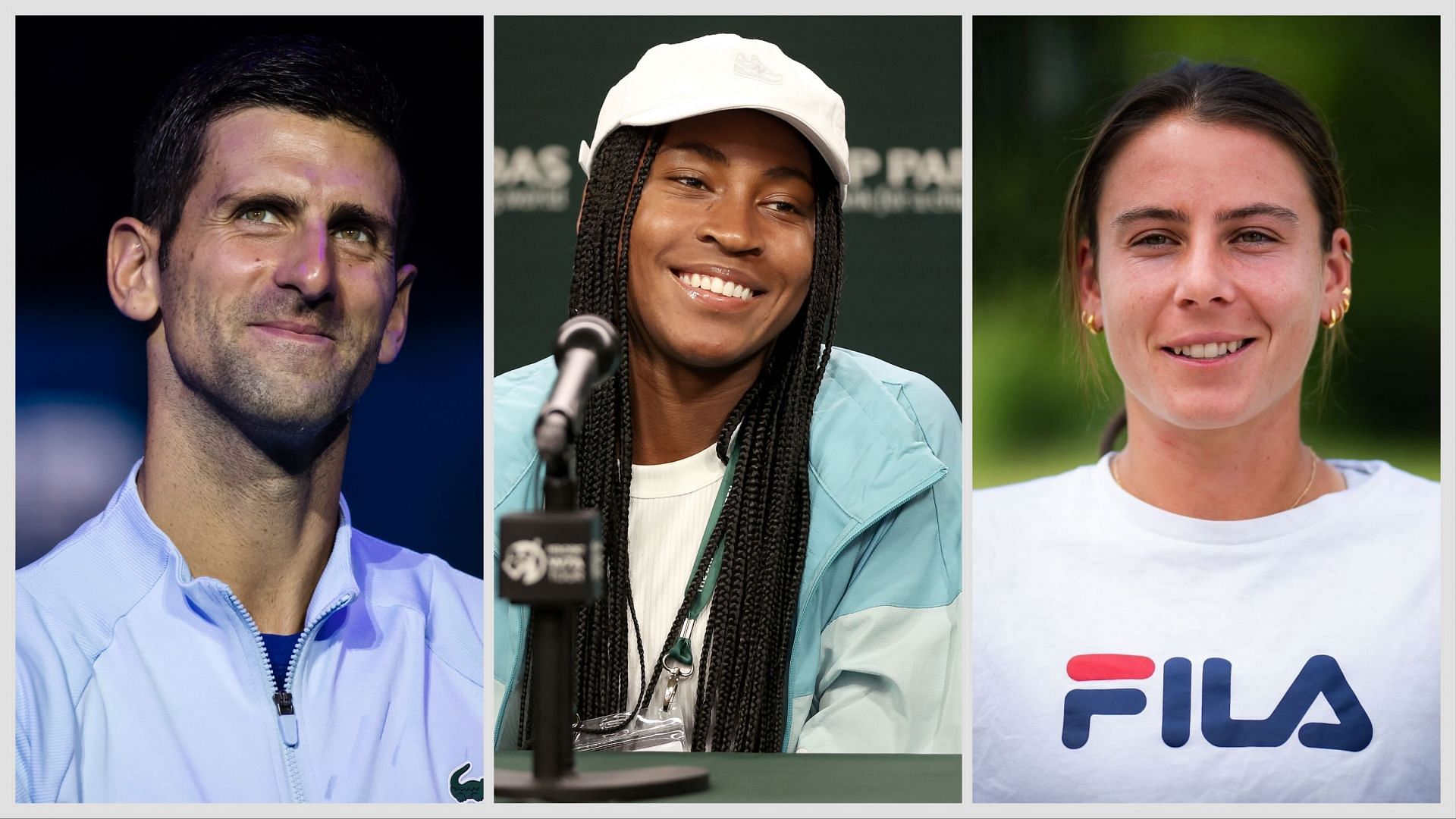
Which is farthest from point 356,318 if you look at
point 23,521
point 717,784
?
point 717,784

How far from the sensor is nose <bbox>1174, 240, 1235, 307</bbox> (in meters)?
2.63

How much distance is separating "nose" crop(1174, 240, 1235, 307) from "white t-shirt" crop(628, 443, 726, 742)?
0.88 meters

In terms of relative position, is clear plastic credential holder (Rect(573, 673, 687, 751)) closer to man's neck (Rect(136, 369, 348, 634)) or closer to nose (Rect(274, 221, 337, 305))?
man's neck (Rect(136, 369, 348, 634))

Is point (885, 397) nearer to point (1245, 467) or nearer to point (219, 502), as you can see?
point (1245, 467)

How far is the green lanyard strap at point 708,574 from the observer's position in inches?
106

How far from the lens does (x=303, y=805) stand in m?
2.55

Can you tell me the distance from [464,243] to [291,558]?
2.07 feet

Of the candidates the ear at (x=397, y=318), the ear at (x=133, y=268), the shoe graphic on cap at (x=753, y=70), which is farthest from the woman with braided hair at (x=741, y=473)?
the ear at (x=133, y=268)

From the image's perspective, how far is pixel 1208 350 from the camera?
2676mm

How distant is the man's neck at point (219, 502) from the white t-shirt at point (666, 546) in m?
0.60

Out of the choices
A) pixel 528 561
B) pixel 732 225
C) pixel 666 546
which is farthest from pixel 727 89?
pixel 528 561

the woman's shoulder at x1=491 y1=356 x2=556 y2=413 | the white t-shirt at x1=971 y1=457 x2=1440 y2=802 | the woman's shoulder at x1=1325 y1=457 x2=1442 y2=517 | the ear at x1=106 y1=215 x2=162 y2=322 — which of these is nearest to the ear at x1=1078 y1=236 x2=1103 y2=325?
the white t-shirt at x1=971 y1=457 x2=1440 y2=802

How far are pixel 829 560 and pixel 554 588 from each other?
2.96ft

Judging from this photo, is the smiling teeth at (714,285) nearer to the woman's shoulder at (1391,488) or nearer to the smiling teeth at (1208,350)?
the smiling teeth at (1208,350)
